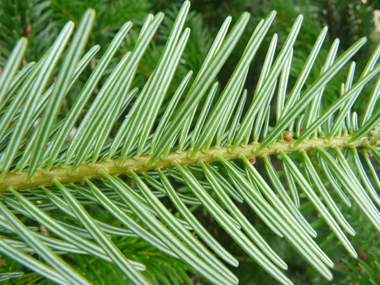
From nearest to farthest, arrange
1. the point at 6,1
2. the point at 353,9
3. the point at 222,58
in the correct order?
the point at 222,58, the point at 6,1, the point at 353,9

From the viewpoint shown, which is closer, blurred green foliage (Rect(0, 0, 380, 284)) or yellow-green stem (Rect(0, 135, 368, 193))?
yellow-green stem (Rect(0, 135, 368, 193))

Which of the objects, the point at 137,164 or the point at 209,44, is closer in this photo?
the point at 137,164

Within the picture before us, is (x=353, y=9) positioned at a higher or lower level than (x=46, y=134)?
higher

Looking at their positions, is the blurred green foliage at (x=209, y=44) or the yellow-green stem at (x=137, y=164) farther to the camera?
the blurred green foliage at (x=209, y=44)

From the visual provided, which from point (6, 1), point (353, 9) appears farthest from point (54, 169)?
point (353, 9)

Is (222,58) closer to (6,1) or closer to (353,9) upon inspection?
(6,1)

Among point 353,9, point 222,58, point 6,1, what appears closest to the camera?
point 222,58

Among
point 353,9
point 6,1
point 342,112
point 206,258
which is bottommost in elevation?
point 206,258

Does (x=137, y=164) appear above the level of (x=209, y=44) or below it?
below
